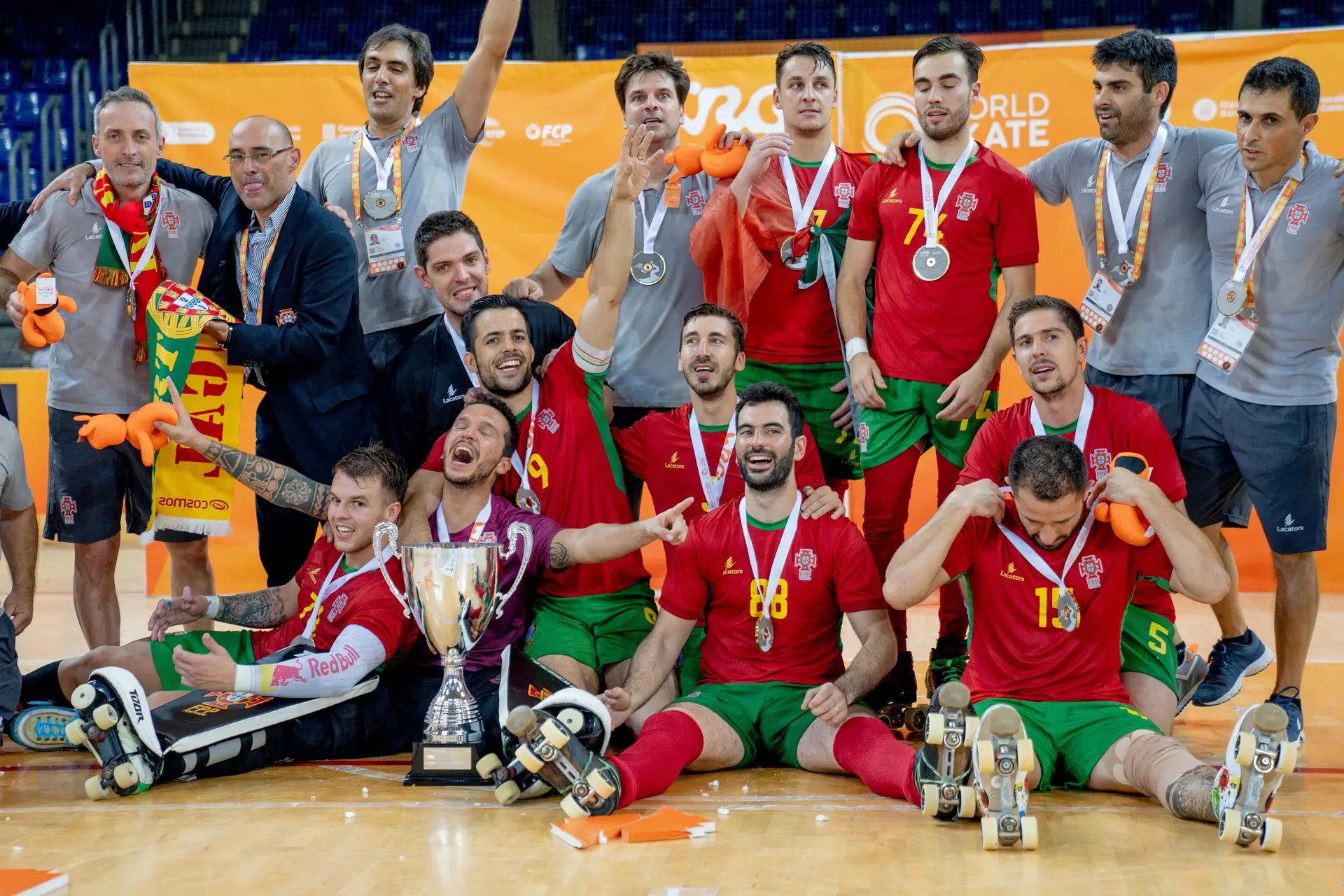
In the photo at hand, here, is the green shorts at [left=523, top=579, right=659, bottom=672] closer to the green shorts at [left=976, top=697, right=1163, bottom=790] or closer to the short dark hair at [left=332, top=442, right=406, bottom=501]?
the short dark hair at [left=332, top=442, right=406, bottom=501]

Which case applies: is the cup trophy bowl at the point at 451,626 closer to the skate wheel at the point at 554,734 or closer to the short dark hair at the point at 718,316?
the skate wheel at the point at 554,734

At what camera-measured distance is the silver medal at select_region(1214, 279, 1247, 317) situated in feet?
14.9

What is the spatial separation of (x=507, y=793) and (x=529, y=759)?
302 millimetres

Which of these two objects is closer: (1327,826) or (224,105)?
(1327,826)

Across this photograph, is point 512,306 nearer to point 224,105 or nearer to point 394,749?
point 394,749

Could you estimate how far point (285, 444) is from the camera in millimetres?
5090

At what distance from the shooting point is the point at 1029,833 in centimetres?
340

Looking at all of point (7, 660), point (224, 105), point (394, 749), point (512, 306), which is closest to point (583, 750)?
point (394, 749)

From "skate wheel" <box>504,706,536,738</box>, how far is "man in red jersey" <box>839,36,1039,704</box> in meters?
1.65

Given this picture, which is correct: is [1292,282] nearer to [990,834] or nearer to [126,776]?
[990,834]

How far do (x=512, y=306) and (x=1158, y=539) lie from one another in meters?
2.39

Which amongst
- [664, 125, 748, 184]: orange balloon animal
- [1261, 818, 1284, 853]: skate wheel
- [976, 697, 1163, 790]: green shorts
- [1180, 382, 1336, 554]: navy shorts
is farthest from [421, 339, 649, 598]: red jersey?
[1261, 818, 1284, 853]: skate wheel

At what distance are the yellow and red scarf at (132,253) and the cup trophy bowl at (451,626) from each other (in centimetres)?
181

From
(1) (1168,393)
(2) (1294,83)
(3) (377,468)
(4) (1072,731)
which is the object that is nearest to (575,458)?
(3) (377,468)
